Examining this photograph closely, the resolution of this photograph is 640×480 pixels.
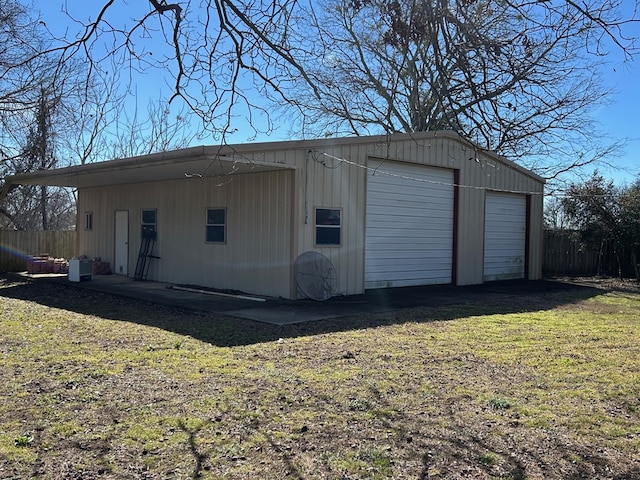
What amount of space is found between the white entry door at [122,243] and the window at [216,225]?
164 inches

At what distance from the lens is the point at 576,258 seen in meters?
20.6

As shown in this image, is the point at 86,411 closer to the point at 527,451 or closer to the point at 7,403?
the point at 7,403

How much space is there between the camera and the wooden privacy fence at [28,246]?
18797 millimetres

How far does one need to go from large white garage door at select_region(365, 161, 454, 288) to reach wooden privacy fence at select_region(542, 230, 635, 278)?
7.51m

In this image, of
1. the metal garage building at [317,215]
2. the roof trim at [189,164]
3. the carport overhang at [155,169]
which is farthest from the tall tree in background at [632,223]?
the carport overhang at [155,169]

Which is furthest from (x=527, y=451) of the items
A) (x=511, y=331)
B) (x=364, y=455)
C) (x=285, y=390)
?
(x=511, y=331)

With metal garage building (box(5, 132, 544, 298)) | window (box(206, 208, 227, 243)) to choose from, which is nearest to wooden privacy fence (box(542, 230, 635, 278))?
metal garage building (box(5, 132, 544, 298))

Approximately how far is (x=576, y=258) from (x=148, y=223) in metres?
14.8

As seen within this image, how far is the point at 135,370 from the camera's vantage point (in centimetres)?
575

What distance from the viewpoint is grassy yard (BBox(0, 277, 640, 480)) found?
3541mm

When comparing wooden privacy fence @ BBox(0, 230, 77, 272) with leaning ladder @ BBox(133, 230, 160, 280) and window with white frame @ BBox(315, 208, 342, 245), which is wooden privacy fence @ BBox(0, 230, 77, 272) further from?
window with white frame @ BBox(315, 208, 342, 245)

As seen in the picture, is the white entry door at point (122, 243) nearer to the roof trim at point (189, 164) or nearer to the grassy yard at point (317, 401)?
the roof trim at point (189, 164)

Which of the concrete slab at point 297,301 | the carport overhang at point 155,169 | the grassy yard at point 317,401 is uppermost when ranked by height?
the carport overhang at point 155,169

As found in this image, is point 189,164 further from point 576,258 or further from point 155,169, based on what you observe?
point 576,258
